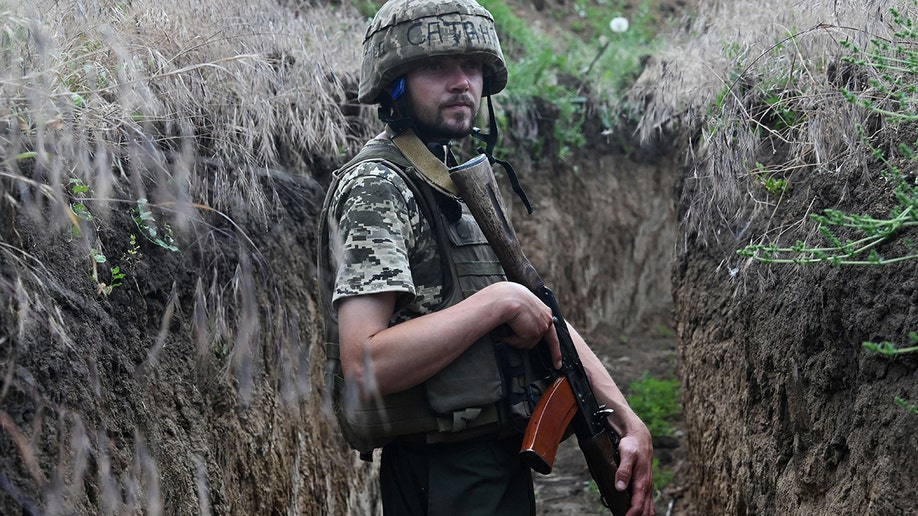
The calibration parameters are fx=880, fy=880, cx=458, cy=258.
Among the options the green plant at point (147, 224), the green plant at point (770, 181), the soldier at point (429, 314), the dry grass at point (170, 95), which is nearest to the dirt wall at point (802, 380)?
the green plant at point (770, 181)

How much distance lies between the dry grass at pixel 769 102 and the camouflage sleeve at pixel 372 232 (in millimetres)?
1589

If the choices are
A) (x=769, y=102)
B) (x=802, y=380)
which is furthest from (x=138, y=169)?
(x=769, y=102)

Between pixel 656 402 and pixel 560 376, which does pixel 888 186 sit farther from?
pixel 656 402

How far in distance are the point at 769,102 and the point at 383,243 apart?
2.20 meters

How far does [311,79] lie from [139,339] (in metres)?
1.98

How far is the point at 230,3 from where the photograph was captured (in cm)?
431

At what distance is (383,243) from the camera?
2361mm

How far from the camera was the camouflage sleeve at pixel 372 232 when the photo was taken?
2.32 m

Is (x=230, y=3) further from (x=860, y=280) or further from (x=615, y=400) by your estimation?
(x=860, y=280)

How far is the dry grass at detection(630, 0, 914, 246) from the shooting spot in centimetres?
324

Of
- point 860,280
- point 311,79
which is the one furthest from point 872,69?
point 311,79

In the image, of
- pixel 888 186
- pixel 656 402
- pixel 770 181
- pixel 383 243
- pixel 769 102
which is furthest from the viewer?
pixel 656 402

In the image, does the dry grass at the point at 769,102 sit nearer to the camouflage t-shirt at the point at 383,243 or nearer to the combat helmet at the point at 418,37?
the combat helmet at the point at 418,37

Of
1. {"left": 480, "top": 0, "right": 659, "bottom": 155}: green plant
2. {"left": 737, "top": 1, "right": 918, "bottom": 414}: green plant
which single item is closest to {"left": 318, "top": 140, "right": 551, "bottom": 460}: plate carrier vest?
{"left": 737, "top": 1, "right": 918, "bottom": 414}: green plant
